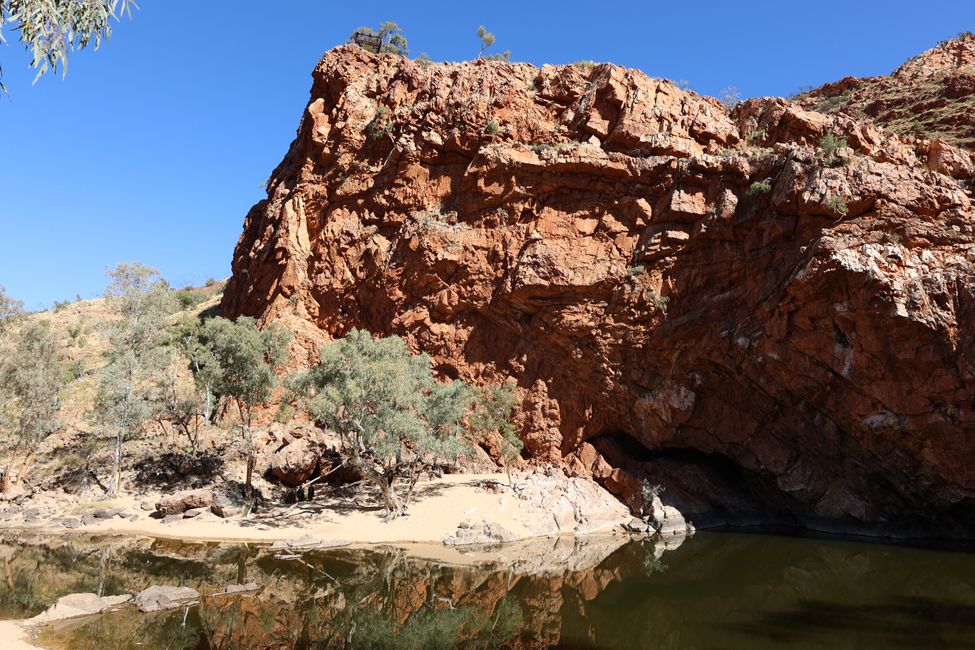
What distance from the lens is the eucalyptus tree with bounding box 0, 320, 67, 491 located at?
2734cm

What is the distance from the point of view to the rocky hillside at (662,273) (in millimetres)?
23875

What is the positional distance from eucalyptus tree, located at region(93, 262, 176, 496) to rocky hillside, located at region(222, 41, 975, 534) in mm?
5768

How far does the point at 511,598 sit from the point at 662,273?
58.4ft

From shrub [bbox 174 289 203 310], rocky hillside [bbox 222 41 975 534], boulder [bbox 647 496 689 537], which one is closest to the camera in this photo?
rocky hillside [bbox 222 41 975 534]

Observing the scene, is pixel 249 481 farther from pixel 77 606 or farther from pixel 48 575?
pixel 77 606

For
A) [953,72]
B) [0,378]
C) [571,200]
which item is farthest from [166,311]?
[953,72]

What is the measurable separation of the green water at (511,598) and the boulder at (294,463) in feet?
20.5

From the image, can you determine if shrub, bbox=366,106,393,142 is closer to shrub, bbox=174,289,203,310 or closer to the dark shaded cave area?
the dark shaded cave area

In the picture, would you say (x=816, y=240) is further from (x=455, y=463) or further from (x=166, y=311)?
(x=166, y=311)

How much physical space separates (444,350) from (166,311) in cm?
1483

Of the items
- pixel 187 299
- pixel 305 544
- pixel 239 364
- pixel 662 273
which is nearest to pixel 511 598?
pixel 305 544

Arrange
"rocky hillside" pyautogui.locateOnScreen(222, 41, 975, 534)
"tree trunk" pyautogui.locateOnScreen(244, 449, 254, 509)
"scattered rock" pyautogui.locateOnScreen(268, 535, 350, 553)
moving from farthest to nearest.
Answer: "tree trunk" pyautogui.locateOnScreen(244, 449, 254, 509) < "rocky hillside" pyautogui.locateOnScreen(222, 41, 975, 534) < "scattered rock" pyautogui.locateOnScreen(268, 535, 350, 553)

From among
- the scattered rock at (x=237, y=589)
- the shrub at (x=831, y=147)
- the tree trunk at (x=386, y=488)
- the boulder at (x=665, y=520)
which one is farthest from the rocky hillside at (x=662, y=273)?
the scattered rock at (x=237, y=589)

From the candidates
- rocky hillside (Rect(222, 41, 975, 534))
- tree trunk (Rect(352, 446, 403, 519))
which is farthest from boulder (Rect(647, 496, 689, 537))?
tree trunk (Rect(352, 446, 403, 519))
